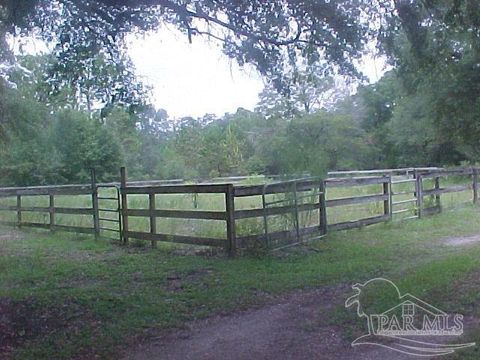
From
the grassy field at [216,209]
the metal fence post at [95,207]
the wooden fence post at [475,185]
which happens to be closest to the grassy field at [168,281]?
the grassy field at [216,209]

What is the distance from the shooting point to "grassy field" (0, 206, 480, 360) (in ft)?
16.3

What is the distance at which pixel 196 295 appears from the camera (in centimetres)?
620

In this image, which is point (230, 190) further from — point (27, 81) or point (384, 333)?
point (27, 81)

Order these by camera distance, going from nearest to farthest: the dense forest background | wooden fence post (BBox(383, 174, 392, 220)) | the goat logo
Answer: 1. the goat logo
2. the dense forest background
3. wooden fence post (BBox(383, 174, 392, 220))

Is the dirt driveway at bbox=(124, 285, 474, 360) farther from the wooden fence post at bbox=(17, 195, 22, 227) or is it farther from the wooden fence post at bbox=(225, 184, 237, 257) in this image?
the wooden fence post at bbox=(17, 195, 22, 227)

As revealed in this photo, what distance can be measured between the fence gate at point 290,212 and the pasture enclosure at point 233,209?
0.06 ft

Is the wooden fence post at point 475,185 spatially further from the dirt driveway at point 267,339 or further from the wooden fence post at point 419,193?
the dirt driveway at point 267,339

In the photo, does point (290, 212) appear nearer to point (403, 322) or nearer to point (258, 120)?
point (403, 322)

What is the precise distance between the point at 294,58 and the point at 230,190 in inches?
91.3

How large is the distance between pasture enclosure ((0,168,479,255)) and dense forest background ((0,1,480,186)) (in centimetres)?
81

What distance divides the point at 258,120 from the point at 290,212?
31.9ft

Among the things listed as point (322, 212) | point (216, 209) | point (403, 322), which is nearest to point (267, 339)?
point (403, 322)

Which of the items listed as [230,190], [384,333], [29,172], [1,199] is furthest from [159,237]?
[29,172]

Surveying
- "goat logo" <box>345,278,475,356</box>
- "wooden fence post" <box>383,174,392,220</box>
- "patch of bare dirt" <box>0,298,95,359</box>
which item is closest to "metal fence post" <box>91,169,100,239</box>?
"patch of bare dirt" <box>0,298,95,359</box>
